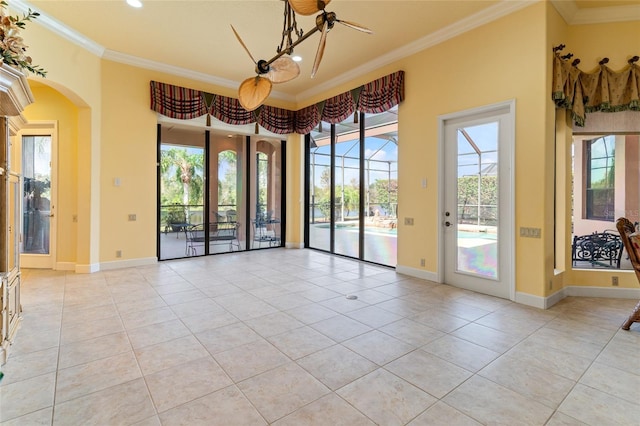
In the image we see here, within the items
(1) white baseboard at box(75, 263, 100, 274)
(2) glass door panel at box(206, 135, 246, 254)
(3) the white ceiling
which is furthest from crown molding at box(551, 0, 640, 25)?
(1) white baseboard at box(75, 263, 100, 274)

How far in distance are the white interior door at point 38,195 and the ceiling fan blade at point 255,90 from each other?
4.13 meters

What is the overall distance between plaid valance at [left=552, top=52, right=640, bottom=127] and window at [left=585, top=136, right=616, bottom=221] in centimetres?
49

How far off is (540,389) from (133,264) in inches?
224

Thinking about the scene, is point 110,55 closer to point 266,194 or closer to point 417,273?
point 266,194

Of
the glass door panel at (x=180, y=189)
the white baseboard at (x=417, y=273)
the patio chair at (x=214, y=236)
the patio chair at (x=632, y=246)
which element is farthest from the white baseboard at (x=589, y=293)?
the glass door panel at (x=180, y=189)

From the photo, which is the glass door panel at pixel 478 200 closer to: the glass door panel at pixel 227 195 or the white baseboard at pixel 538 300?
the white baseboard at pixel 538 300

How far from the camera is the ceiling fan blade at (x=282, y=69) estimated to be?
9.96 feet

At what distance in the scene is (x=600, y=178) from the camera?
411 centimetres

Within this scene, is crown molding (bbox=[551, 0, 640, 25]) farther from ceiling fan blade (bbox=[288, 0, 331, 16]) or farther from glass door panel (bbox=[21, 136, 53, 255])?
glass door panel (bbox=[21, 136, 53, 255])

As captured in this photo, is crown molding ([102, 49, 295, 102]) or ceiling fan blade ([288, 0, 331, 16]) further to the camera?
crown molding ([102, 49, 295, 102])

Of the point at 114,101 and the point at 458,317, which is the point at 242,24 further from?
the point at 458,317

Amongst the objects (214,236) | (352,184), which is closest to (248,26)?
(352,184)

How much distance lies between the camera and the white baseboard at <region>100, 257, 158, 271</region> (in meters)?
5.10

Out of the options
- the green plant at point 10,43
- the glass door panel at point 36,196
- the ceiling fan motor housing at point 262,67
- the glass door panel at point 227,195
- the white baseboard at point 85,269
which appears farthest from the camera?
the glass door panel at point 227,195
